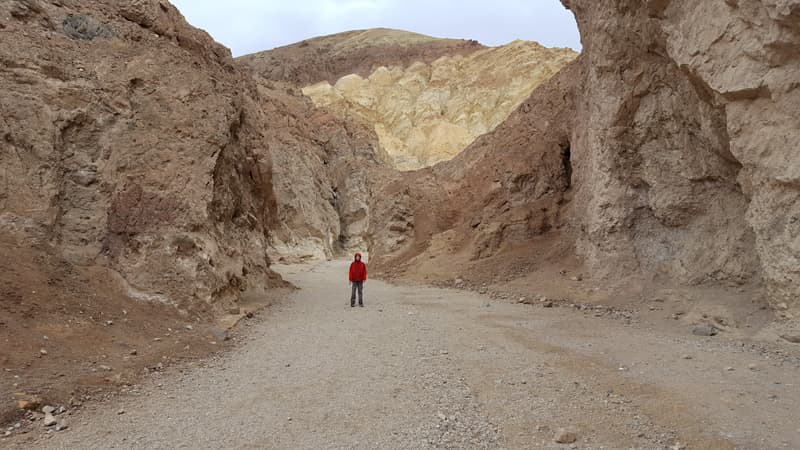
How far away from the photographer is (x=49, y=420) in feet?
14.4

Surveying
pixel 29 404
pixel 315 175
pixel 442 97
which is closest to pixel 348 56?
pixel 442 97

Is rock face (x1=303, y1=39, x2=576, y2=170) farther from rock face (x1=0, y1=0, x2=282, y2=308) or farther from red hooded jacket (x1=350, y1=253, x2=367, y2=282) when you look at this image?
rock face (x1=0, y1=0, x2=282, y2=308)

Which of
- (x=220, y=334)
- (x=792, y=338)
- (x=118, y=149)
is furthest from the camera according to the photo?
(x=118, y=149)

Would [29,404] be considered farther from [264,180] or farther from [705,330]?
[264,180]

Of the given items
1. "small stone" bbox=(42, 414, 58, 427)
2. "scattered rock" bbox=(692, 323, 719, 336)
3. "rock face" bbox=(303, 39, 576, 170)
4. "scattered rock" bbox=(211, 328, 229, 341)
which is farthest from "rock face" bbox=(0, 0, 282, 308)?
"rock face" bbox=(303, 39, 576, 170)

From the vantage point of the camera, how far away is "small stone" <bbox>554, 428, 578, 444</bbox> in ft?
12.9

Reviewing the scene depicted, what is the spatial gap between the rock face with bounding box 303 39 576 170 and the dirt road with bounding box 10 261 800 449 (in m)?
44.1

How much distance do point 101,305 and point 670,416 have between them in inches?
294

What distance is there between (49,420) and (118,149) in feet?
21.7

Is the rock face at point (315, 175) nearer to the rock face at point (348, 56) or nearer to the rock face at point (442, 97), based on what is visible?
the rock face at point (442, 97)

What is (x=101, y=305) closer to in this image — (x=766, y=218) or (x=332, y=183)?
(x=766, y=218)

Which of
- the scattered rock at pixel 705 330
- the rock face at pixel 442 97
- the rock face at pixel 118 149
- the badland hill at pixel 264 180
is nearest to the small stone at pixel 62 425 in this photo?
the badland hill at pixel 264 180

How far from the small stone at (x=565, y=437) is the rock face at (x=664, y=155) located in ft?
17.5

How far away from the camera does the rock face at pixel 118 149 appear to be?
8.41 meters
